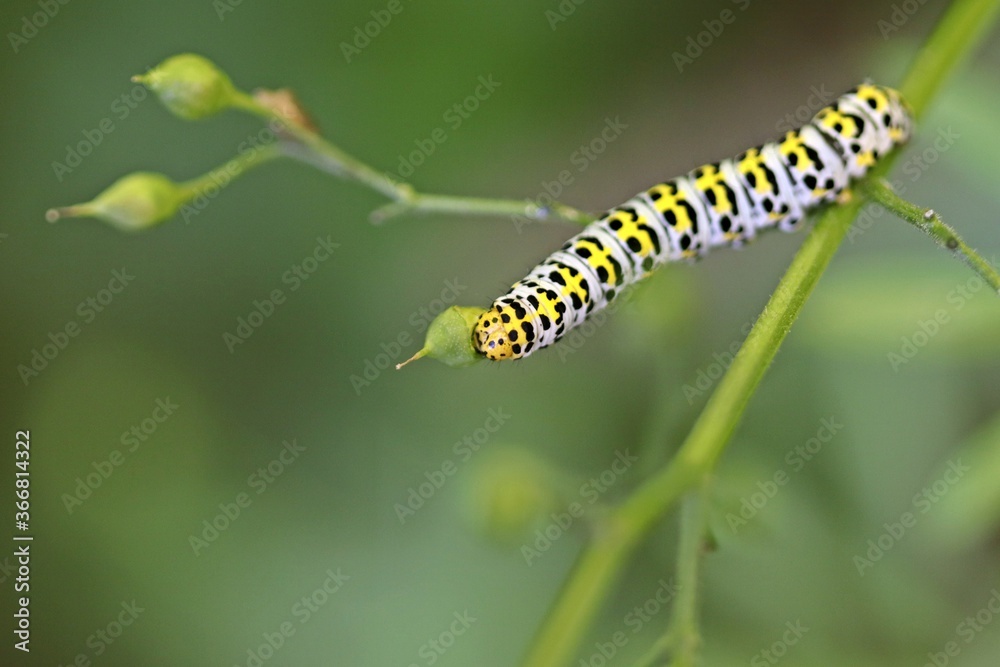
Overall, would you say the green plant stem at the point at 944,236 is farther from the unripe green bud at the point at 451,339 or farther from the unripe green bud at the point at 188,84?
the unripe green bud at the point at 188,84

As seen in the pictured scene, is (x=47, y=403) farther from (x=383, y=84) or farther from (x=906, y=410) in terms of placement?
(x=906, y=410)

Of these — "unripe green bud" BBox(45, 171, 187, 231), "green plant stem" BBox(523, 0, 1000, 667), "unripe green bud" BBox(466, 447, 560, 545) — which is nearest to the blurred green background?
"unripe green bud" BBox(466, 447, 560, 545)

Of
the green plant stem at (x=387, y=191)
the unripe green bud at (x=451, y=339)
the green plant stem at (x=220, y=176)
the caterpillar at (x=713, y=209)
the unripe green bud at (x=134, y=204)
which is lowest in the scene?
the unripe green bud at (x=134, y=204)

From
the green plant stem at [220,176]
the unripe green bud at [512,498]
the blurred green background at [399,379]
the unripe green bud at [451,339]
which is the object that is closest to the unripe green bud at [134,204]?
the green plant stem at [220,176]

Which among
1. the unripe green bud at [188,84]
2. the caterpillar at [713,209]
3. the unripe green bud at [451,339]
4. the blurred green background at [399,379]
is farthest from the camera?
the blurred green background at [399,379]

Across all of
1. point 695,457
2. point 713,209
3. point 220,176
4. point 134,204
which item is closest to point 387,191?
point 220,176
